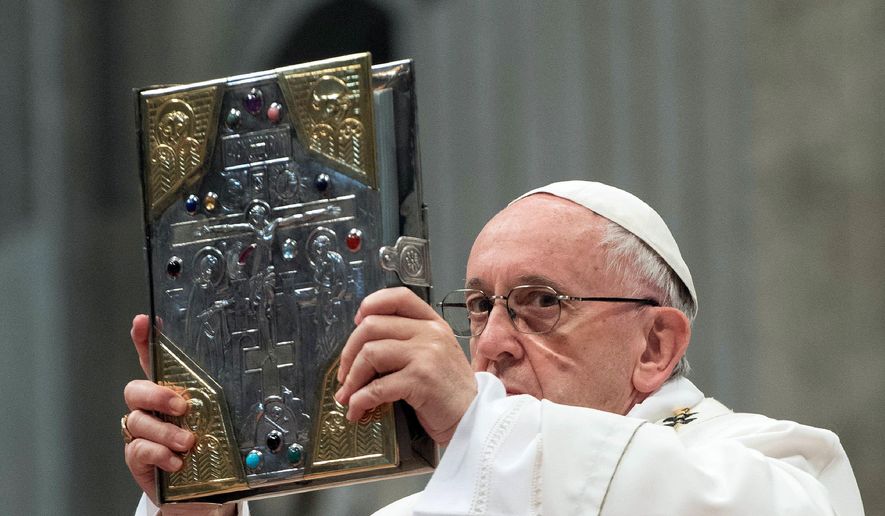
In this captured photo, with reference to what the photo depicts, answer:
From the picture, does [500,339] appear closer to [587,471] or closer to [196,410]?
[587,471]

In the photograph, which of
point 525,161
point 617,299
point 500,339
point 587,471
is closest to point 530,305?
point 500,339

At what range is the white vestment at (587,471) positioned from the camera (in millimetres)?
2320

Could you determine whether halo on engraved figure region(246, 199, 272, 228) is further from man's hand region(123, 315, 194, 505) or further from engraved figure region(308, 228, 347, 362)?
man's hand region(123, 315, 194, 505)

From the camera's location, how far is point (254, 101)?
8.09 feet

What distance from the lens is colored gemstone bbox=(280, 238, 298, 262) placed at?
239cm

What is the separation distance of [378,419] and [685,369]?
1.45m

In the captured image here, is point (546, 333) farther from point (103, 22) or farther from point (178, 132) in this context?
point (103, 22)

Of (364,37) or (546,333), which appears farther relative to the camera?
(364,37)

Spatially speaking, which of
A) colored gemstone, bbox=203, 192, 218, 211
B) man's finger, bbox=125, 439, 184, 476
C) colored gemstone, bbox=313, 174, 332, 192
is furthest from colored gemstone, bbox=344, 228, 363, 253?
man's finger, bbox=125, 439, 184, 476

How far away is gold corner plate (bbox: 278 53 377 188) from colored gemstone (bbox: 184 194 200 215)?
25cm

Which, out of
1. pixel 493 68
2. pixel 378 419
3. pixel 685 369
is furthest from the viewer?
pixel 493 68

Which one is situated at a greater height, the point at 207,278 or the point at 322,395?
the point at 207,278

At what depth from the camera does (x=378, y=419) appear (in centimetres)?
231

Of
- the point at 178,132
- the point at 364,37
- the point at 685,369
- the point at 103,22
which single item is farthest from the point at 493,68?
the point at 178,132
